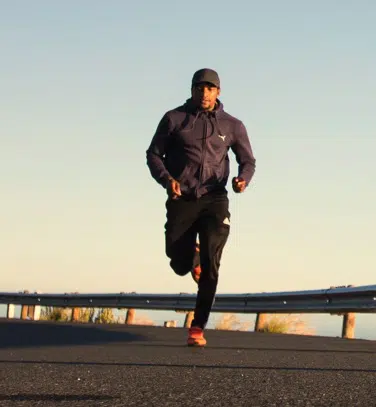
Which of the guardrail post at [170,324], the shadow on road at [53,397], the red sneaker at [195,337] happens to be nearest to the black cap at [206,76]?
the red sneaker at [195,337]

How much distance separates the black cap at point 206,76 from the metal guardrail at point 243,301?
4.09 metres

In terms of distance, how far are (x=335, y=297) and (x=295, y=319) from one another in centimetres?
169

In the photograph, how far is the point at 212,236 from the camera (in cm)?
919

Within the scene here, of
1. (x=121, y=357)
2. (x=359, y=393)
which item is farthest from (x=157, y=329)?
(x=359, y=393)

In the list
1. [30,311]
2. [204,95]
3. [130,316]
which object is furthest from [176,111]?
[30,311]

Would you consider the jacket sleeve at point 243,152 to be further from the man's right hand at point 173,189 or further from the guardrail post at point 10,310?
the guardrail post at point 10,310

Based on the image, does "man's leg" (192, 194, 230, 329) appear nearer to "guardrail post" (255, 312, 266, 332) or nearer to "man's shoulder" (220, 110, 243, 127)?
"man's shoulder" (220, 110, 243, 127)

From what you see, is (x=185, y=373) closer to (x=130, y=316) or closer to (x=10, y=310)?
(x=130, y=316)

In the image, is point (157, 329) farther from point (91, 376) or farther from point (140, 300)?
point (91, 376)

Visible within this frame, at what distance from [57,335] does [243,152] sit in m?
3.60

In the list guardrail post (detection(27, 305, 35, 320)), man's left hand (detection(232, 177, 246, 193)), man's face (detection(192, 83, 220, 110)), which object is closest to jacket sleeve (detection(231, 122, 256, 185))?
man's left hand (detection(232, 177, 246, 193))

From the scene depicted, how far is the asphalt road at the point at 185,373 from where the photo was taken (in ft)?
16.4

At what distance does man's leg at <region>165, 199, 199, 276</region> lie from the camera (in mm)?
9195

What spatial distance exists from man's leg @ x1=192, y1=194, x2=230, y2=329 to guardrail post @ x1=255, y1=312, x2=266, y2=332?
5606 mm
